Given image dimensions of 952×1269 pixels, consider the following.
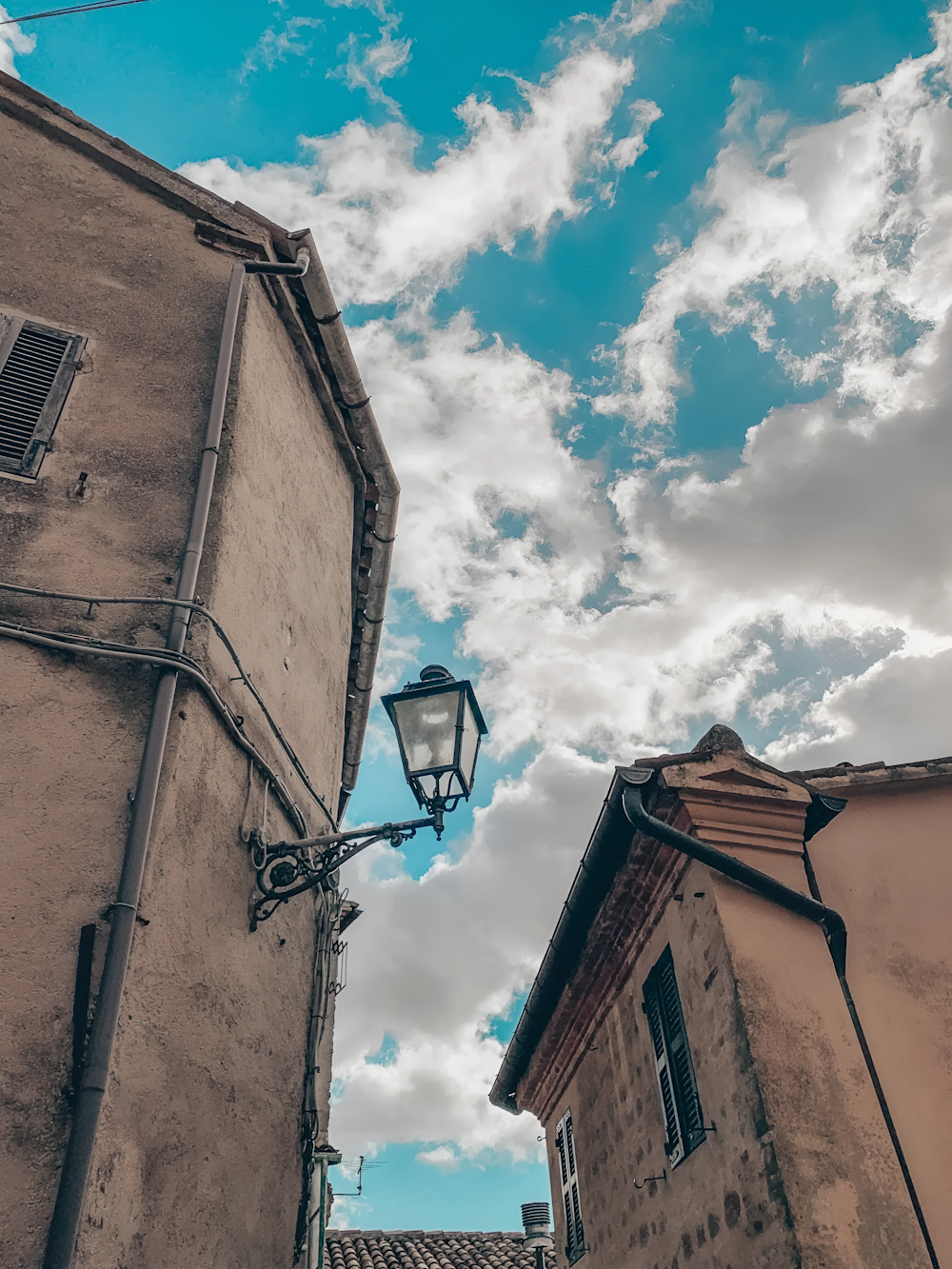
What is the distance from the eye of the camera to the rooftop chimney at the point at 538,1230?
15.5 metres

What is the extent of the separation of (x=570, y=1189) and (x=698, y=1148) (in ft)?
15.6

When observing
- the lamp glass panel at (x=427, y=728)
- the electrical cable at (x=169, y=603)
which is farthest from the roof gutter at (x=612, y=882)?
the electrical cable at (x=169, y=603)

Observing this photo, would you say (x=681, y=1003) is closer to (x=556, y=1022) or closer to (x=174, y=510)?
(x=556, y=1022)

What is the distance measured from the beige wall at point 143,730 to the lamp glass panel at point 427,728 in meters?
0.84

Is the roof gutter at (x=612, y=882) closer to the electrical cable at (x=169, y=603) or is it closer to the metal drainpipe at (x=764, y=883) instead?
the metal drainpipe at (x=764, y=883)

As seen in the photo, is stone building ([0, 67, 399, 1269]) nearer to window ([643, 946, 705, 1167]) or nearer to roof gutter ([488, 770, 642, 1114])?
roof gutter ([488, 770, 642, 1114])

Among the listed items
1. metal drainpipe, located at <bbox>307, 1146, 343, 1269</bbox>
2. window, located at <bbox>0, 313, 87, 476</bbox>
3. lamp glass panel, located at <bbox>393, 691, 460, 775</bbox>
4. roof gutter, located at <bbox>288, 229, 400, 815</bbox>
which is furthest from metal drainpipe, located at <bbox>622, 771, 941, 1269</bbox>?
window, located at <bbox>0, 313, 87, 476</bbox>

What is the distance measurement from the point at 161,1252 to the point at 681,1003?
154 inches

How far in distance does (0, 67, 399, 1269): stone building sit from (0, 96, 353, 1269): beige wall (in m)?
0.01

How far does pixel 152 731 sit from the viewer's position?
13.9 ft

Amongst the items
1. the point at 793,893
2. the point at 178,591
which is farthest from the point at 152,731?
the point at 793,893

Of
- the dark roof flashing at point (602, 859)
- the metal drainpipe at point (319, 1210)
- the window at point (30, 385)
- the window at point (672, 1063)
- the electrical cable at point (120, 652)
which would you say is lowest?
the metal drainpipe at point (319, 1210)

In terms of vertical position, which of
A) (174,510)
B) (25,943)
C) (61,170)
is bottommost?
(25,943)

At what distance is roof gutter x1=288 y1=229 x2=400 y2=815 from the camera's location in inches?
288
